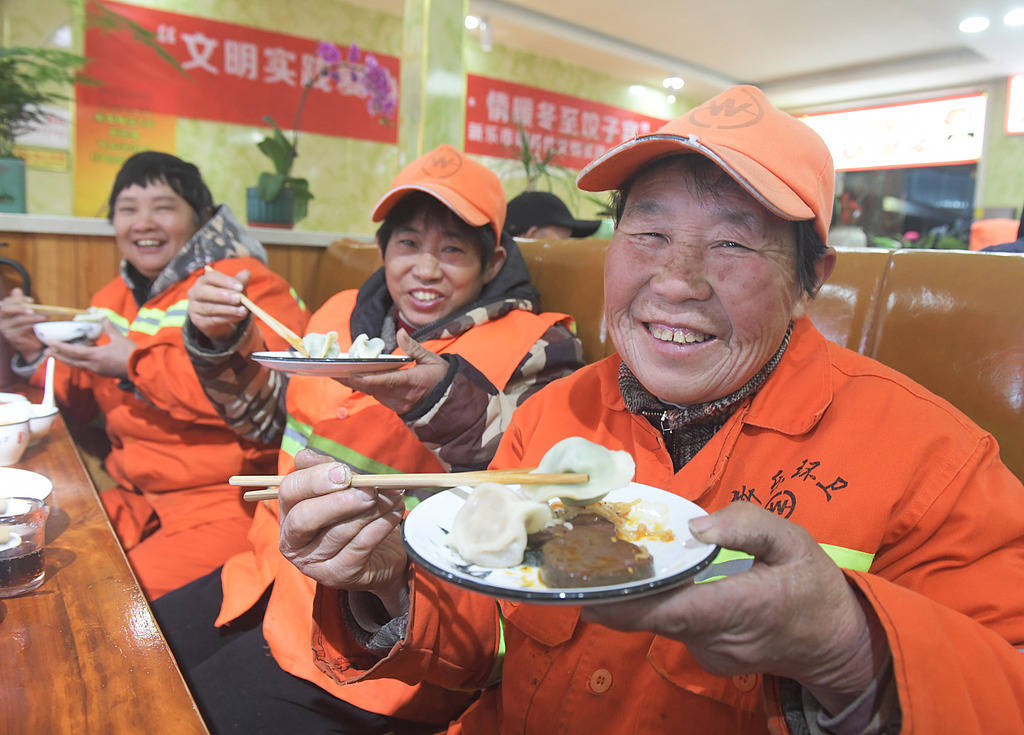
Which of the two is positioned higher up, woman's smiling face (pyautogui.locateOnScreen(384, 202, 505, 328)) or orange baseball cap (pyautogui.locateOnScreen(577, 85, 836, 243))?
orange baseball cap (pyautogui.locateOnScreen(577, 85, 836, 243))

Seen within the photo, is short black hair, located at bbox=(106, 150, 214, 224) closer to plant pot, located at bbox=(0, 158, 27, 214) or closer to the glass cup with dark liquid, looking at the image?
plant pot, located at bbox=(0, 158, 27, 214)

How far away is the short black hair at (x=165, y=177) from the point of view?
2734 millimetres

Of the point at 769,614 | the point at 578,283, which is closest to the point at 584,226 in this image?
the point at 578,283

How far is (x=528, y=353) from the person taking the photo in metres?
1.71

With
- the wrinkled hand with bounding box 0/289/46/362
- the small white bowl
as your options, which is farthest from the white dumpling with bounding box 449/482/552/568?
the wrinkled hand with bounding box 0/289/46/362

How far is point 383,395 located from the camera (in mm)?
1460

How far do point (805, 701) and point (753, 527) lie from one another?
0.96ft

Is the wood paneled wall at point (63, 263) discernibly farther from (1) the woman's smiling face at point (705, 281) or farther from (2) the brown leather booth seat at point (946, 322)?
(2) the brown leather booth seat at point (946, 322)

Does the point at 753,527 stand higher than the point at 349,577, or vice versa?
the point at 753,527

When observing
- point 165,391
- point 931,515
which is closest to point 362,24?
point 165,391

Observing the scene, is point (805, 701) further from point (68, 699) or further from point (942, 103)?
point (942, 103)

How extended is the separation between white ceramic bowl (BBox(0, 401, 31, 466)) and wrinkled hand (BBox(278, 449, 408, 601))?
3.16 feet

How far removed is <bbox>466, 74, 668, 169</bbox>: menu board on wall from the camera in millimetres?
6770

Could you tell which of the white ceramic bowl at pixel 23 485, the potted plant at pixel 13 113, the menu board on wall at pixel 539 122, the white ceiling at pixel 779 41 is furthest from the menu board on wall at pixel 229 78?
the white ceramic bowl at pixel 23 485
